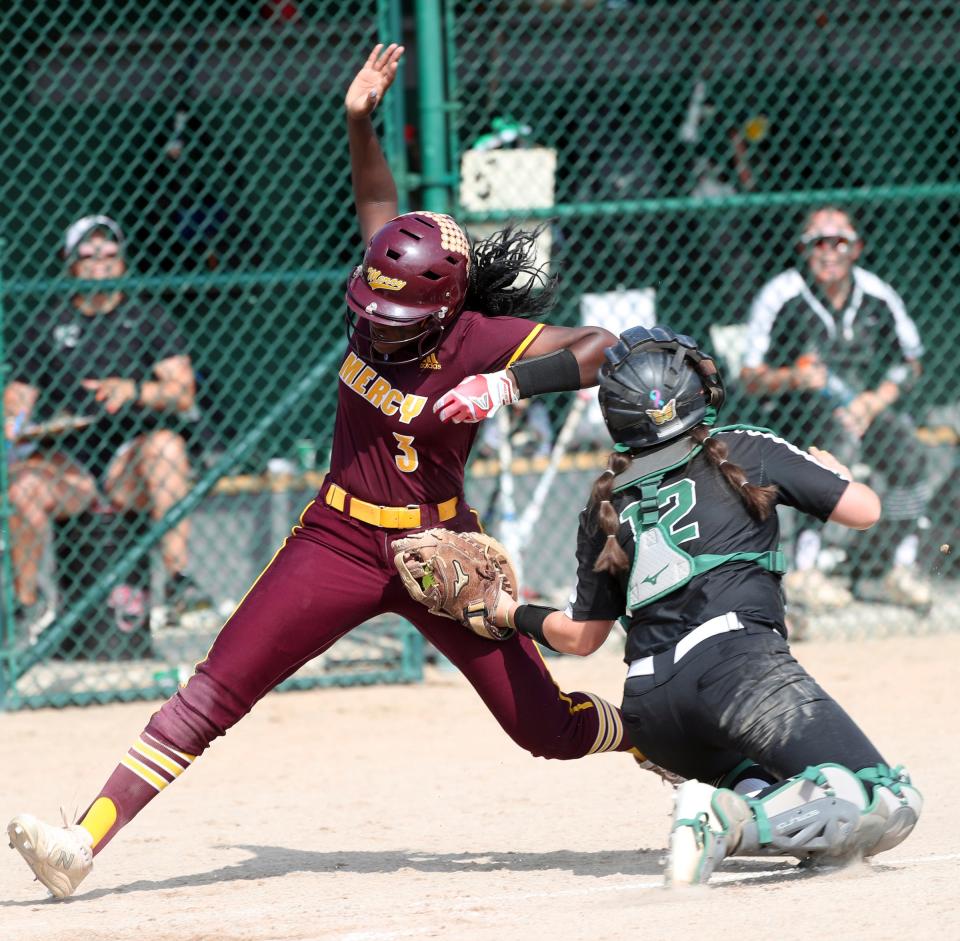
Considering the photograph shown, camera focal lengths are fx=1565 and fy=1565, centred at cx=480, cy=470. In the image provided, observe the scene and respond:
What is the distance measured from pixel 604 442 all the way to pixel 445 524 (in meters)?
4.25

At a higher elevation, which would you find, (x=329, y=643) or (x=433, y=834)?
(x=329, y=643)

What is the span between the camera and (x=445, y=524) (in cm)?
424

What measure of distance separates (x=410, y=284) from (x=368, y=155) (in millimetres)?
793

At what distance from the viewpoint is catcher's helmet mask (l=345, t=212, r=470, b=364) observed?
3994 mm

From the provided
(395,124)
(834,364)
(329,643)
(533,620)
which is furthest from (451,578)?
(834,364)

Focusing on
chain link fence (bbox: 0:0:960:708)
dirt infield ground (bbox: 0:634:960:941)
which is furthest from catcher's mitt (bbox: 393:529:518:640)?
chain link fence (bbox: 0:0:960:708)

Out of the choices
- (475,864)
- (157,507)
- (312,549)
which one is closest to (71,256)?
(157,507)

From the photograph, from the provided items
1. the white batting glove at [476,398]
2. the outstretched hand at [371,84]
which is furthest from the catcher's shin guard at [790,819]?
the outstretched hand at [371,84]

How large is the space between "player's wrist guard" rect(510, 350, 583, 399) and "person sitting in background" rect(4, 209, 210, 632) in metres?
3.42

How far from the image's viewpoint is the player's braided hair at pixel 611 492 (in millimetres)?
3613

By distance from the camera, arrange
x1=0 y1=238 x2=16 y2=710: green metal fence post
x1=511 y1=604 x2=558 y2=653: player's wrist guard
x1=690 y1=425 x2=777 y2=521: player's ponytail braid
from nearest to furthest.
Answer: x1=690 y1=425 x2=777 y2=521: player's ponytail braid → x1=511 y1=604 x2=558 y2=653: player's wrist guard → x1=0 y1=238 x2=16 y2=710: green metal fence post

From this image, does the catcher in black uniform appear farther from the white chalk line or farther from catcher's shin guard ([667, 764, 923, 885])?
the white chalk line

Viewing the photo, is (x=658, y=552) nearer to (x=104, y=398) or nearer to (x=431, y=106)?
(x=431, y=106)

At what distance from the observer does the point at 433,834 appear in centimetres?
468
